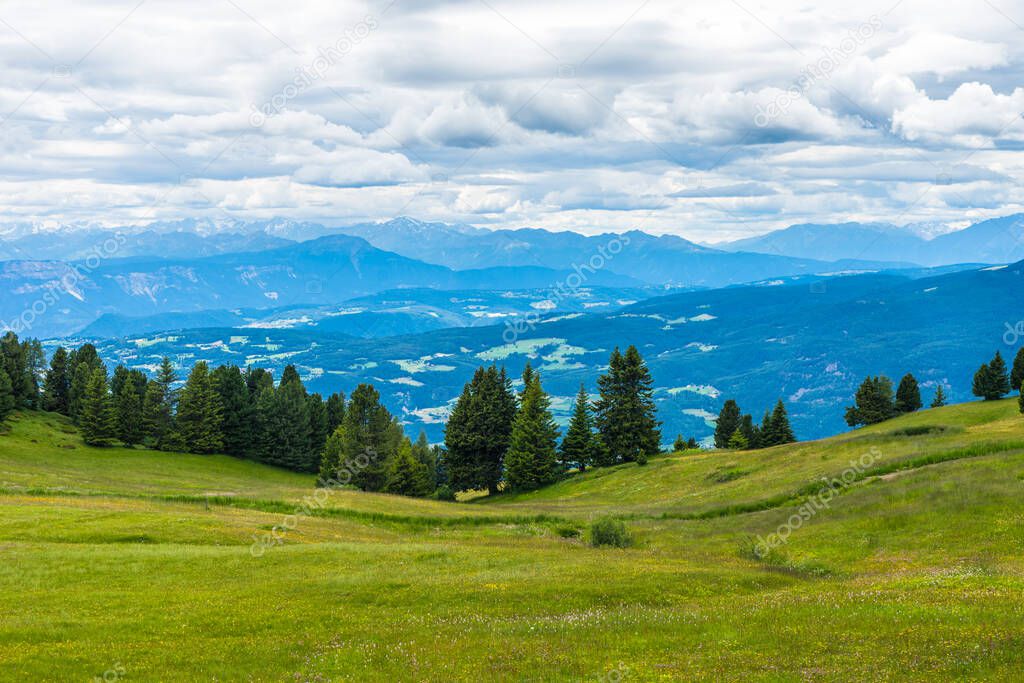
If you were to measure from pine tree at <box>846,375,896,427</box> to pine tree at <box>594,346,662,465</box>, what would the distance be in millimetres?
36748

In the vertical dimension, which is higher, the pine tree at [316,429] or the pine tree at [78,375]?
the pine tree at [78,375]

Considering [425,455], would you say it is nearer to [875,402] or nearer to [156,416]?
[156,416]

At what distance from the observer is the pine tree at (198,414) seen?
10875 cm

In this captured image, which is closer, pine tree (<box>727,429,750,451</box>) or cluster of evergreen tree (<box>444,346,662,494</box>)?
cluster of evergreen tree (<box>444,346,662,494</box>)

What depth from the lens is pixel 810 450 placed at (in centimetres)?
6862

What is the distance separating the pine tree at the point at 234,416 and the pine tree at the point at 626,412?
58.1 m

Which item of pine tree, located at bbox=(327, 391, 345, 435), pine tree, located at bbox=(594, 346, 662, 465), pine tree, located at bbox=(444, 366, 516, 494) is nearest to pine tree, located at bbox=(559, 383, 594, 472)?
pine tree, located at bbox=(594, 346, 662, 465)

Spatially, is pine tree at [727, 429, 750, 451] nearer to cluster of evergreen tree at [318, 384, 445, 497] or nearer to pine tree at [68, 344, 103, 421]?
cluster of evergreen tree at [318, 384, 445, 497]

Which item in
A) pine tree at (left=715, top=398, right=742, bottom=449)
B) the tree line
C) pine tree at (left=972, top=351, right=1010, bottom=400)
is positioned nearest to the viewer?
pine tree at (left=972, top=351, right=1010, bottom=400)

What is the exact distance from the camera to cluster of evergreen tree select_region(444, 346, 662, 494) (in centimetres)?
9138

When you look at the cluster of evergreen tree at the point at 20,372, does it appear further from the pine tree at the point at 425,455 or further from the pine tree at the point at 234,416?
the pine tree at the point at 425,455

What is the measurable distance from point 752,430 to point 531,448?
5263cm

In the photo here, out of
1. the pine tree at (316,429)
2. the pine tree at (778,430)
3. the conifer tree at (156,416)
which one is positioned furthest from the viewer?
the pine tree at (316,429)

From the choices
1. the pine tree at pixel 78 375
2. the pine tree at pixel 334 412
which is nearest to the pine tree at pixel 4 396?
the pine tree at pixel 78 375
